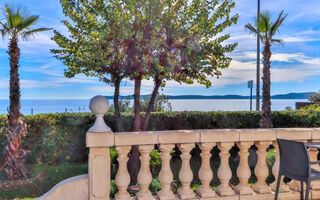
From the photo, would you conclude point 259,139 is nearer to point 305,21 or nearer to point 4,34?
point 4,34

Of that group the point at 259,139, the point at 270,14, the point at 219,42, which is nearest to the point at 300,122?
the point at 270,14

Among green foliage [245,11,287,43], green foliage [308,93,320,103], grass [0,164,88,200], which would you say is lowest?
grass [0,164,88,200]

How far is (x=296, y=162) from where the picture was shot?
261 centimetres

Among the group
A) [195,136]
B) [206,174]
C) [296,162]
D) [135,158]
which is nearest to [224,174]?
[206,174]

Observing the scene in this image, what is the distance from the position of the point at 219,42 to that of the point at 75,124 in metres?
4.42

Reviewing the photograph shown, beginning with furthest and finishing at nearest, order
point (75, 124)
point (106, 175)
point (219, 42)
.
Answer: point (75, 124)
point (219, 42)
point (106, 175)

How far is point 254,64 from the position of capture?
654 inches

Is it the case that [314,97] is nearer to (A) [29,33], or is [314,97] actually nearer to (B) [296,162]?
(B) [296,162]

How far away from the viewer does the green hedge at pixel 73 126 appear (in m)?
6.99

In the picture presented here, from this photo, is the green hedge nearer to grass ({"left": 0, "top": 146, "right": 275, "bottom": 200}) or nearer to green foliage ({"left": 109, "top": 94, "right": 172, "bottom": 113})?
grass ({"left": 0, "top": 146, "right": 275, "bottom": 200})

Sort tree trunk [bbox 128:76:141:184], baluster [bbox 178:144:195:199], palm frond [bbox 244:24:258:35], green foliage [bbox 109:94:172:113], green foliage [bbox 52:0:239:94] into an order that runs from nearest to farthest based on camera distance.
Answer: baluster [bbox 178:144:195:199] < green foliage [bbox 52:0:239:94] < tree trunk [bbox 128:76:141:184] < palm frond [bbox 244:24:258:35] < green foliage [bbox 109:94:172:113]

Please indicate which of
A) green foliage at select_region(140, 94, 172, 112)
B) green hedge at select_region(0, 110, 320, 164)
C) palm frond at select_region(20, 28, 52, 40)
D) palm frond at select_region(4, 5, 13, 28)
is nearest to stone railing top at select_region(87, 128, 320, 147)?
palm frond at select_region(20, 28, 52, 40)

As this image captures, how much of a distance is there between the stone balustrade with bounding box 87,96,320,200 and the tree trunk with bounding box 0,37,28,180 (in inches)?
172

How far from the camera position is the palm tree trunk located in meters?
5.90
